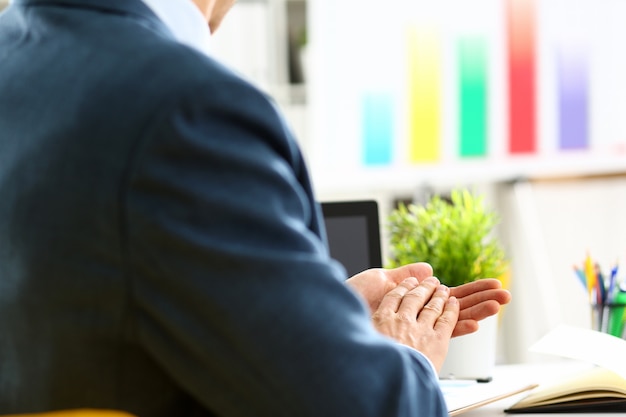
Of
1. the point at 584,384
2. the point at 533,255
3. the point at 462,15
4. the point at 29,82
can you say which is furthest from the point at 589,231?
the point at 29,82

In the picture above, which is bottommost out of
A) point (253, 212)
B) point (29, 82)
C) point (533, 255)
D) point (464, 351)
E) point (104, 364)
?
point (533, 255)

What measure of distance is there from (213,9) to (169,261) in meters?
0.42

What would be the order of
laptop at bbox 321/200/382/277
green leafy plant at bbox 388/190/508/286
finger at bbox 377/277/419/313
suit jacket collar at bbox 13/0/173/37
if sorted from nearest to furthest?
suit jacket collar at bbox 13/0/173/37, finger at bbox 377/277/419/313, green leafy plant at bbox 388/190/508/286, laptop at bbox 321/200/382/277

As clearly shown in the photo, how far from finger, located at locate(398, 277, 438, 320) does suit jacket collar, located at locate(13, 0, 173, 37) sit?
420 mm

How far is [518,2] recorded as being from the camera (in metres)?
4.56

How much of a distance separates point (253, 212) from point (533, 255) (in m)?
2.39

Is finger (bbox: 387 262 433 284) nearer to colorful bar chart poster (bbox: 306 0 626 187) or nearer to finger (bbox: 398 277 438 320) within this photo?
finger (bbox: 398 277 438 320)

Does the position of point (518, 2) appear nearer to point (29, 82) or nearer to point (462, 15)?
point (462, 15)

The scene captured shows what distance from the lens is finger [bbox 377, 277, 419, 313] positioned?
1136mm

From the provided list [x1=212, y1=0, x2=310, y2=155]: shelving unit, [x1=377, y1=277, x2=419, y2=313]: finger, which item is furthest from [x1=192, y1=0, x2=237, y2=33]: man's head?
[x1=212, y1=0, x2=310, y2=155]: shelving unit

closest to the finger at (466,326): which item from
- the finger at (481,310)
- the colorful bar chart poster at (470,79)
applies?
the finger at (481,310)

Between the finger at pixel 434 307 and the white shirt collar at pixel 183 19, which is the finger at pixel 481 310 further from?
the white shirt collar at pixel 183 19

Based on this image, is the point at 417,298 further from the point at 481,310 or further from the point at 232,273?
the point at 232,273

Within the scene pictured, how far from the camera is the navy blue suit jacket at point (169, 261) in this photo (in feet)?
2.54
